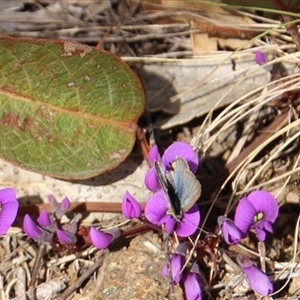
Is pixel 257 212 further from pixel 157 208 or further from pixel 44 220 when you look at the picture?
pixel 44 220

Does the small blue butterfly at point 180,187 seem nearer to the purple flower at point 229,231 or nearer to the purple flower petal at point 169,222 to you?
the purple flower petal at point 169,222

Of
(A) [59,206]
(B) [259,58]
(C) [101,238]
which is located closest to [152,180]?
(C) [101,238]

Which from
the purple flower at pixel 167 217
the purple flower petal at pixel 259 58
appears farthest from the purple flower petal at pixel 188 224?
the purple flower petal at pixel 259 58

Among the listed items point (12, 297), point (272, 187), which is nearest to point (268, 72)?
point (272, 187)

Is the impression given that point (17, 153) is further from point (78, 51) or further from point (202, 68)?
point (202, 68)

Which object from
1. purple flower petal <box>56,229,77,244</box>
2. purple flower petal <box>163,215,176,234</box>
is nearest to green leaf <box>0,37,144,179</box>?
purple flower petal <box>56,229,77,244</box>

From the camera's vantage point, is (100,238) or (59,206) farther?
(59,206)
